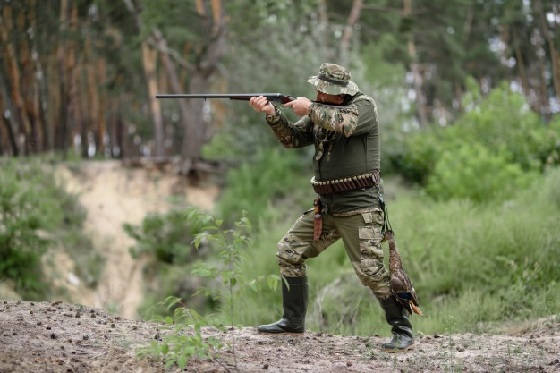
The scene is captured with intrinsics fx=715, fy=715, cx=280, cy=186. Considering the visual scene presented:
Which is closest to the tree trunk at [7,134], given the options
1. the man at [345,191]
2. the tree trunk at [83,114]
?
the tree trunk at [83,114]

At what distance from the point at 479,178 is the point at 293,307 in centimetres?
711

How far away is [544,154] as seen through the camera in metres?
13.2

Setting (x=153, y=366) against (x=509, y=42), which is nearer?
(x=153, y=366)

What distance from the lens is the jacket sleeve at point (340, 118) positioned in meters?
4.84

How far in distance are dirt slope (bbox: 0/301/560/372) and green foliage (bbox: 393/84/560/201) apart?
5929mm

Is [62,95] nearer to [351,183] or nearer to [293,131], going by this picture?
[293,131]

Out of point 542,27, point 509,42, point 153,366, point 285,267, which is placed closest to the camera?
point 153,366

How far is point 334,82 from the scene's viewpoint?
16.7ft

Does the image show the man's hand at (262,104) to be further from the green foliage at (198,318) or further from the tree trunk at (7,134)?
the tree trunk at (7,134)

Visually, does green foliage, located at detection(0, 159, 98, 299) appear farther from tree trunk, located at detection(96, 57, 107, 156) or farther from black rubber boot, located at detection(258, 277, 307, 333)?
tree trunk, located at detection(96, 57, 107, 156)

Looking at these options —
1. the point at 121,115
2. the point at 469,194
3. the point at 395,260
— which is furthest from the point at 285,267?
the point at 121,115

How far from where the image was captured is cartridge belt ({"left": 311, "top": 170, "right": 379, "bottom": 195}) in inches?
201

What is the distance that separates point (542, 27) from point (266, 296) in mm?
22598

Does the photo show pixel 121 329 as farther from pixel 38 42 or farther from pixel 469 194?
pixel 38 42
